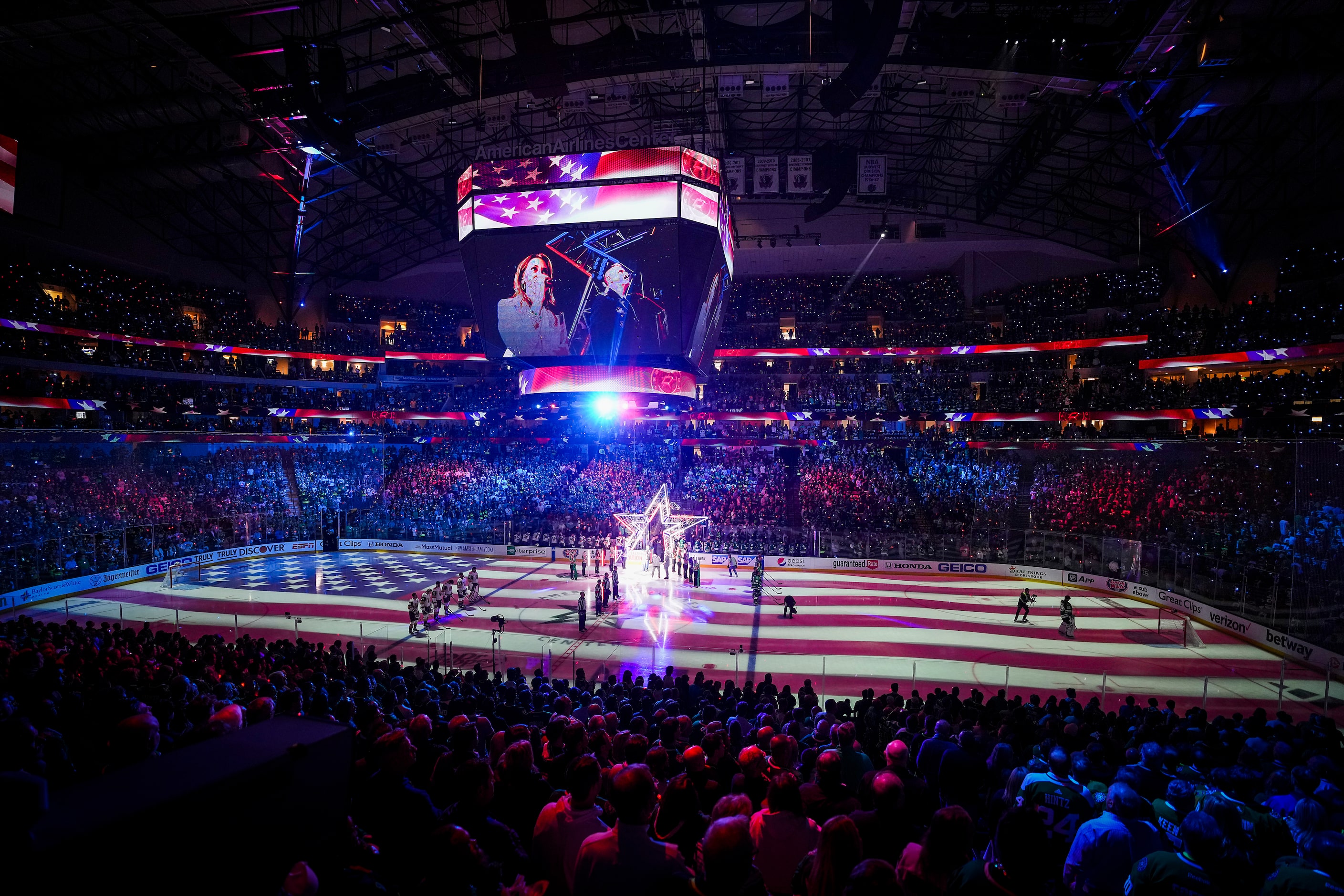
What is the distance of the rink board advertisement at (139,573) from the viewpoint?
22016 mm

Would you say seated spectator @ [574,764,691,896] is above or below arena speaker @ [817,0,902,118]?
below

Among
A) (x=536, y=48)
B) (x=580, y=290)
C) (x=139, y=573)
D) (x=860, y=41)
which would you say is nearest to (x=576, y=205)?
(x=580, y=290)

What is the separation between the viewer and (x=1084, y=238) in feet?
130

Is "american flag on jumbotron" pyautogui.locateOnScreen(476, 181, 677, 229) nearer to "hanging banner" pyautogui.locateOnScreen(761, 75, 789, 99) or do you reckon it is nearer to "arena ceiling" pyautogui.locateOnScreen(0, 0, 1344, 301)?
"arena ceiling" pyautogui.locateOnScreen(0, 0, 1344, 301)

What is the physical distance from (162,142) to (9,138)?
1306 cm

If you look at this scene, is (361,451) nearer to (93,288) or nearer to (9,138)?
(93,288)

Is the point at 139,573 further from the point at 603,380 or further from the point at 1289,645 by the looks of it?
the point at 1289,645

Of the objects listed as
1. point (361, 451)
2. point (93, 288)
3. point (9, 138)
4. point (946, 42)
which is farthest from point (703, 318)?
point (93, 288)

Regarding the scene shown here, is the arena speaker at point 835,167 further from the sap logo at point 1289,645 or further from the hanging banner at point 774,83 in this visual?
the sap logo at point 1289,645

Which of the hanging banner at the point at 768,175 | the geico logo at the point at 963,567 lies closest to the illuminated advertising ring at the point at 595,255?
the hanging banner at the point at 768,175

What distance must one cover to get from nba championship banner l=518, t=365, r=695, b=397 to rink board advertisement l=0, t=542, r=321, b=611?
17.1 metres

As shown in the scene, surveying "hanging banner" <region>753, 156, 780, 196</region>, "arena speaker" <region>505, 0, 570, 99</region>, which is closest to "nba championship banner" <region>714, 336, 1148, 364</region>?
"hanging banner" <region>753, 156, 780, 196</region>

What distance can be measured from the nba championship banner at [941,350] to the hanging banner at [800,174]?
11.0 m

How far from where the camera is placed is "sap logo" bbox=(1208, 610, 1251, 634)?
62.1 ft
